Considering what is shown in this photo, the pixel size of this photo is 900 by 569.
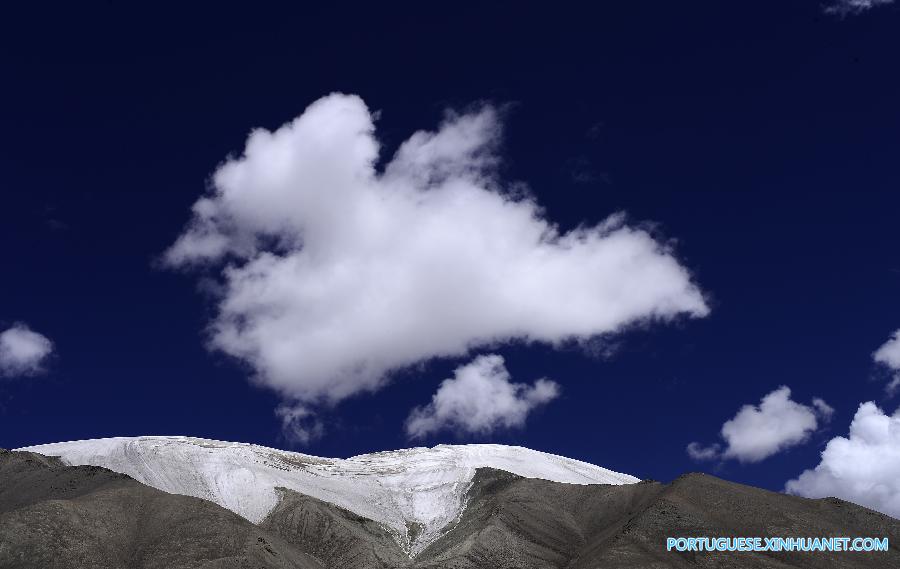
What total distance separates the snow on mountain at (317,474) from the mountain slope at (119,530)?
14396 millimetres

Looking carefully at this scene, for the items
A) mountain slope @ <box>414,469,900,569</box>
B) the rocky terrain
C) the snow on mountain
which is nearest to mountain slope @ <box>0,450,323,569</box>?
the rocky terrain

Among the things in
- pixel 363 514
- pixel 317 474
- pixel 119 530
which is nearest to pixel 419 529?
pixel 363 514

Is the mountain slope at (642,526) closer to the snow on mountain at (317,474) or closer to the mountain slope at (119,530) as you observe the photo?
the snow on mountain at (317,474)

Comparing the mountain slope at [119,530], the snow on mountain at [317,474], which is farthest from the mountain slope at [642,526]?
the mountain slope at [119,530]

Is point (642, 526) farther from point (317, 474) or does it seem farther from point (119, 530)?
point (317, 474)

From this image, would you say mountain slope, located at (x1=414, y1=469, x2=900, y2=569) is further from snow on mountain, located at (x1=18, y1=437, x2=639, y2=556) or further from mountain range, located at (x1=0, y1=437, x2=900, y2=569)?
snow on mountain, located at (x1=18, y1=437, x2=639, y2=556)

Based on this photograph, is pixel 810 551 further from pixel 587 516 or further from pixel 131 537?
pixel 131 537

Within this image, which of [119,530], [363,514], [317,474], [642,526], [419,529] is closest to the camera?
[119,530]

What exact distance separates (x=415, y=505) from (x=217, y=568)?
4400 centimetres

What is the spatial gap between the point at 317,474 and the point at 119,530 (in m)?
41.8

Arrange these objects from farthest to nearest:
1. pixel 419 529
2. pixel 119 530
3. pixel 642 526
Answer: pixel 419 529 < pixel 642 526 < pixel 119 530

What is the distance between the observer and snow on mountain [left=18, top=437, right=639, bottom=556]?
325 ft

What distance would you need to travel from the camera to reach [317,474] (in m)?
112

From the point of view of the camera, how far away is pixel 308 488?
104m
